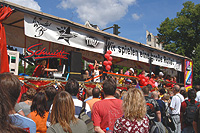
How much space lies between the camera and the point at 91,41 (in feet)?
29.9

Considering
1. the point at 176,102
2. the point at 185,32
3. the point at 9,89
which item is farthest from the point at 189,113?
the point at 185,32

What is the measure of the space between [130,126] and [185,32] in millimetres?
31517

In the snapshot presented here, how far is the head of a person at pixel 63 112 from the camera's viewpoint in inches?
90.0

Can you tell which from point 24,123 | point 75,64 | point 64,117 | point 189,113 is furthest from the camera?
point 75,64

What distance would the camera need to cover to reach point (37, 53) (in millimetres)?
6977

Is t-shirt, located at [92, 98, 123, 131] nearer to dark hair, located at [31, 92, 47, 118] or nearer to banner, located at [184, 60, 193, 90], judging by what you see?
dark hair, located at [31, 92, 47, 118]

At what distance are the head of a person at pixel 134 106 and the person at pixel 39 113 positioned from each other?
4.86 feet

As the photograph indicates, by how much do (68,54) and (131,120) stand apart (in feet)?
19.8

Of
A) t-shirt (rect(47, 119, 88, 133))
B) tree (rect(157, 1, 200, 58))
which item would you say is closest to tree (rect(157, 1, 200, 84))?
tree (rect(157, 1, 200, 58))

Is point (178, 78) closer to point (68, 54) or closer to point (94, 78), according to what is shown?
point (94, 78)

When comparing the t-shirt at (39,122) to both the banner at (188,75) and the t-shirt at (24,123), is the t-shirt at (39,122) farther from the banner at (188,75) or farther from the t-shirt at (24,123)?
the banner at (188,75)

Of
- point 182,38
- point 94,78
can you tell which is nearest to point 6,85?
point 94,78

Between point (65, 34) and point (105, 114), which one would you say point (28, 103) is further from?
point (65, 34)

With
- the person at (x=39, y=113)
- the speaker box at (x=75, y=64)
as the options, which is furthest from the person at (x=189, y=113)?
the speaker box at (x=75, y=64)
